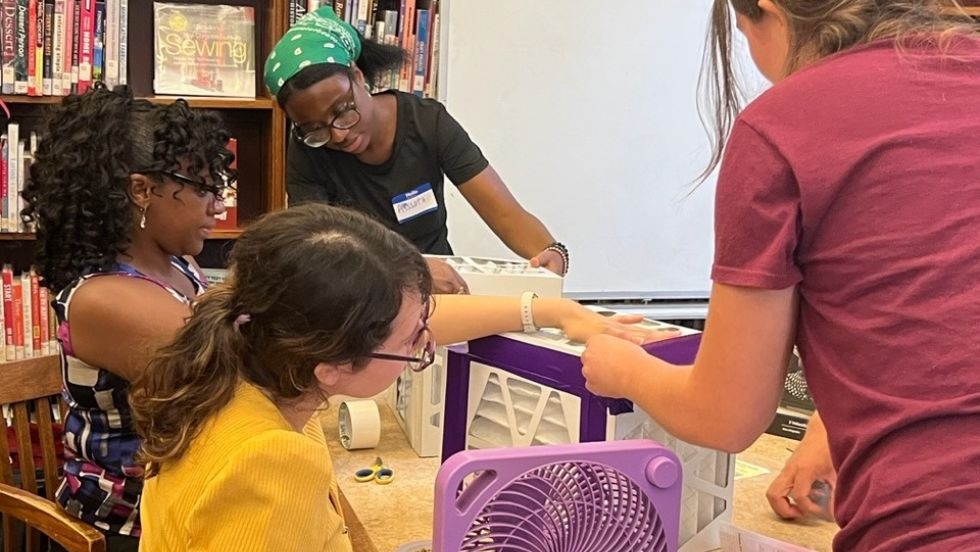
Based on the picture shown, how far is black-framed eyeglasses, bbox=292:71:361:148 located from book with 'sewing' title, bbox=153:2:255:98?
860mm

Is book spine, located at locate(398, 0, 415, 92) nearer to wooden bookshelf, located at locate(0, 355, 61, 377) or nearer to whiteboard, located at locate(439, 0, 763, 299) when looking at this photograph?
whiteboard, located at locate(439, 0, 763, 299)

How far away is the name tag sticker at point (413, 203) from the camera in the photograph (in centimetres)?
233

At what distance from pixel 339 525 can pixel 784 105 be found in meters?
0.60

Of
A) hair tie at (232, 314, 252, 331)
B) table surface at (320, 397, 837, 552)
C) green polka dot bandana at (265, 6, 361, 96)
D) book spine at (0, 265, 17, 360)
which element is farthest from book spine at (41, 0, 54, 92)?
hair tie at (232, 314, 252, 331)

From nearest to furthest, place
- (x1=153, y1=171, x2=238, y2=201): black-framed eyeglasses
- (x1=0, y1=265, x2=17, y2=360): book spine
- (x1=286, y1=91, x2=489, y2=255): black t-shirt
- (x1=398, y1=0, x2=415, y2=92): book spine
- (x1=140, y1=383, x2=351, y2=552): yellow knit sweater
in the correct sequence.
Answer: (x1=140, y1=383, x2=351, y2=552): yellow knit sweater → (x1=153, y1=171, x2=238, y2=201): black-framed eyeglasses → (x1=286, y1=91, x2=489, y2=255): black t-shirt → (x1=0, y1=265, x2=17, y2=360): book spine → (x1=398, y1=0, x2=415, y2=92): book spine

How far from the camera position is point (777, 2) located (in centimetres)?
88

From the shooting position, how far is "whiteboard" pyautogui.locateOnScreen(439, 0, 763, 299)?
301 cm

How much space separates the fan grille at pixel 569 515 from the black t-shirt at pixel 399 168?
1423mm

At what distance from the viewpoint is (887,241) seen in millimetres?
817

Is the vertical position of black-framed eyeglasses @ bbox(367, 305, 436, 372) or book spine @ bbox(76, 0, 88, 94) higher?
book spine @ bbox(76, 0, 88, 94)

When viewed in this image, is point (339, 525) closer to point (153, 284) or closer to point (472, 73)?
point (153, 284)

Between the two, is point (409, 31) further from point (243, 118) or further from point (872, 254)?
point (872, 254)

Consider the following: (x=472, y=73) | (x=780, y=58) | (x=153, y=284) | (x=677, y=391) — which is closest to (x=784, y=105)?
(x=780, y=58)

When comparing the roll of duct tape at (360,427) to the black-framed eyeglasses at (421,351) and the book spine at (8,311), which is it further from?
the book spine at (8,311)
